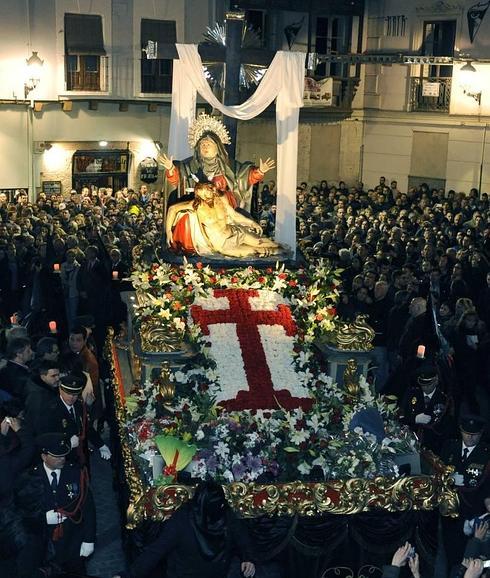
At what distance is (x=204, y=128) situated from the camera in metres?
12.4

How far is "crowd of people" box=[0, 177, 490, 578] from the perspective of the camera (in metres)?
7.05

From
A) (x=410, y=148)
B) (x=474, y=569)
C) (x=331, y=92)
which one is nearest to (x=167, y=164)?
(x=474, y=569)

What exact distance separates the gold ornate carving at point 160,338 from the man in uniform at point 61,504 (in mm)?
2286

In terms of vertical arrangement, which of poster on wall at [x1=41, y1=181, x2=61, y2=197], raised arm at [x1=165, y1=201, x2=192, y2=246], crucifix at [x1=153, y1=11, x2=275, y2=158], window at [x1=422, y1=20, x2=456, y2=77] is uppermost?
window at [x1=422, y1=20, x2=456, y2=77]

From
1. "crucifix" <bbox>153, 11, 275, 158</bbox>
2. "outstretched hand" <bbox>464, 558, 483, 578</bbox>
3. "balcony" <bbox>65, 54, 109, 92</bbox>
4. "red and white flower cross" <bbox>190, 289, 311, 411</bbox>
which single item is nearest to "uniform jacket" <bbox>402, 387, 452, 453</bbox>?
"red and white flower cross" <bbox>190, 289, 311, 411</bbox>

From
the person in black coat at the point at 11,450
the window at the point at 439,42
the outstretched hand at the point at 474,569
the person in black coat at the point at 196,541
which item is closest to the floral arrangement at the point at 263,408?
the person in black coat at the point at 11,450

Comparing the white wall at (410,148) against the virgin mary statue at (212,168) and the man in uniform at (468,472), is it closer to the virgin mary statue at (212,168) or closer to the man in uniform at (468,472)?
the virgin mary statue at (212,168)

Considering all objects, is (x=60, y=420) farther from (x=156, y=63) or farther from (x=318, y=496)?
(x=156, y=63)

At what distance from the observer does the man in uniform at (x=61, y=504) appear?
6840 mm

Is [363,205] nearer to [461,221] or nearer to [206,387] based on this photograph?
[461,221]

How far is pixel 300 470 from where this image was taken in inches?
315

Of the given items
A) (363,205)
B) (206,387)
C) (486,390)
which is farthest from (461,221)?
(206,387)

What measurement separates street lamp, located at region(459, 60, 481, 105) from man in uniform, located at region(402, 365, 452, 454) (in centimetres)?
1888

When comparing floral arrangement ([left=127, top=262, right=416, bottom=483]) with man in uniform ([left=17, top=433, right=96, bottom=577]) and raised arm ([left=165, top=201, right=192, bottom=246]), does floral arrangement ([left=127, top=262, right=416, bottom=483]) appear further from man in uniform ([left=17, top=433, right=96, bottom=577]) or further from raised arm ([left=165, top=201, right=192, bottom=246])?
man in uniform ([left=17, top=433, right=96, bottom=577])
